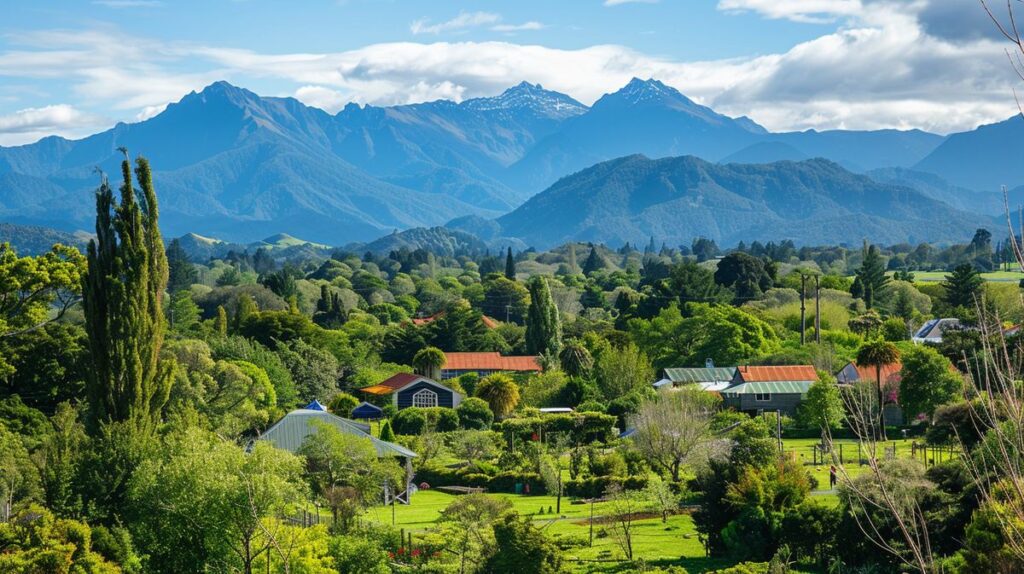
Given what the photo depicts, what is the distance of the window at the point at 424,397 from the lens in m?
65.8

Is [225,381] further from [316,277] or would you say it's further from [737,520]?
[316,277]

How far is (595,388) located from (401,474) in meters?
24.1

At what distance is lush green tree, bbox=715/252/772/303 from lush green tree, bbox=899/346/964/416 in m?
53.8

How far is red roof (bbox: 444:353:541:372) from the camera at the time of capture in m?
77.2

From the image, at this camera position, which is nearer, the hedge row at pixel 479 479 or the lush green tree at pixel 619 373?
the hedge row at pixel 479 479

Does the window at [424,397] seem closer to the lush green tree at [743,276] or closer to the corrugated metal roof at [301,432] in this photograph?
the corrugated metal roof at [301,432]

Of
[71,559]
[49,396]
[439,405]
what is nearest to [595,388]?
[439,405]

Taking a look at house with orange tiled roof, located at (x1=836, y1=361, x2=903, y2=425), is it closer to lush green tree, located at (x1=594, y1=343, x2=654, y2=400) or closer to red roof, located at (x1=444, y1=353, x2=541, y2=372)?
lush green tree, located at (x1=594, y1=343, x2=654, y2=400)

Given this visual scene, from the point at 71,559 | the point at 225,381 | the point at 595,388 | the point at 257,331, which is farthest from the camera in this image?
the point at 257,331

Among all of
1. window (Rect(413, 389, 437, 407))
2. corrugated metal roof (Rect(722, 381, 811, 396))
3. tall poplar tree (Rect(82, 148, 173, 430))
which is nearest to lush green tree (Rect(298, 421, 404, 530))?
tall poplar tree (Rect(82, 148, 173, 430))

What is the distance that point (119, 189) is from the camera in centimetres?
3491

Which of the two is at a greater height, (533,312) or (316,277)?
(316,277)

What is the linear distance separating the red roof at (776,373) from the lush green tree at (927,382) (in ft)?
28.4

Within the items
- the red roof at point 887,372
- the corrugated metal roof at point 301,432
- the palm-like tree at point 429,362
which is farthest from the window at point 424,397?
the red roof at point 887,372
